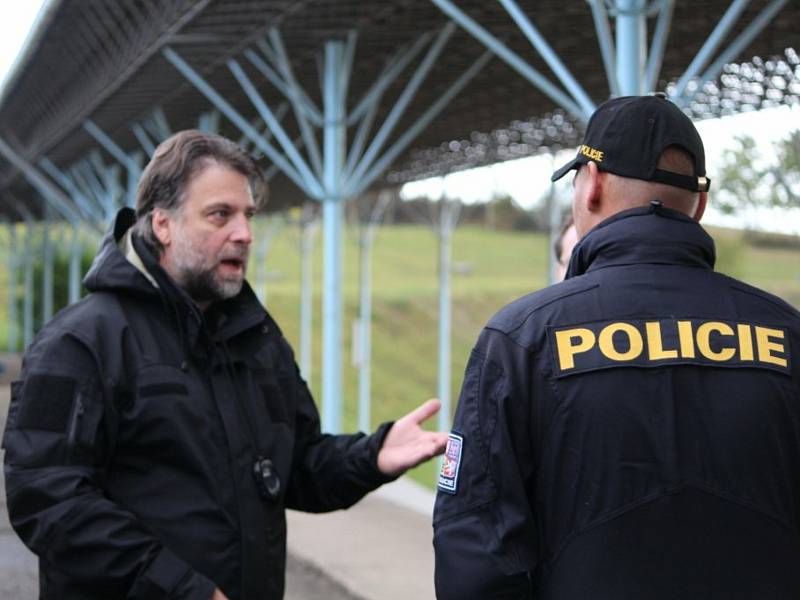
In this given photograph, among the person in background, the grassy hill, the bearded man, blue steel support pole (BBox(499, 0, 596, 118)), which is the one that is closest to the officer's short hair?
the bearded man

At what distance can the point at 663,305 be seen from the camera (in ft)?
7.22

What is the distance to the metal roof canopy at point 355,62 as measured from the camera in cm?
796

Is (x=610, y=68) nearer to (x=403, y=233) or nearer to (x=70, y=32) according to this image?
(x=70, y=32)

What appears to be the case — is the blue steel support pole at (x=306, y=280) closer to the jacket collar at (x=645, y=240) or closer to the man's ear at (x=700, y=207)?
the man's ear at (x=700, y=207)

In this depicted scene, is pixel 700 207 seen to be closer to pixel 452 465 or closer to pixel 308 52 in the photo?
pixel 452 465

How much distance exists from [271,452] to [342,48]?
8.60 meters

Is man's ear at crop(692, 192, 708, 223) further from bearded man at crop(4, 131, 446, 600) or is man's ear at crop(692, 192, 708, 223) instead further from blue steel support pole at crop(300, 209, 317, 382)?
blue steel support pole at crop(300, 209, 317, 382)

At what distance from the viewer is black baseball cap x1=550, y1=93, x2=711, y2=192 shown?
2275 mm

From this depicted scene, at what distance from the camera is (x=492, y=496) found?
2.16 m

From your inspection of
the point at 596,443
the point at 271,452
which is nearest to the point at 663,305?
the point at 596,443

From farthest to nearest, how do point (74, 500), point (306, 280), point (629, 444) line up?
point (306, 280) → point (74, 500) → point (629, 444)

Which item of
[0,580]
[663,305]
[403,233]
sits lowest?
[0,580]

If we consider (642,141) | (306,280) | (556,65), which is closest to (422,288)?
(306,280)

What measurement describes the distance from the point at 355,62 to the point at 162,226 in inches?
375
